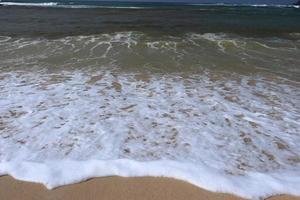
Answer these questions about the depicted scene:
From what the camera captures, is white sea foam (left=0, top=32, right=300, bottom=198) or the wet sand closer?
the wet sand

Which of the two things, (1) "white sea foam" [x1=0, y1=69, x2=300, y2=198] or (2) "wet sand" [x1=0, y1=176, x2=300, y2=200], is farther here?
(1) "white sea foam" [x1=0, y1=69, x2=300, y2=198]

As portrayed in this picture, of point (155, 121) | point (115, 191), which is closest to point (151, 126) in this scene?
point (155, 121)

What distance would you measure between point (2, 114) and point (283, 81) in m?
5.48

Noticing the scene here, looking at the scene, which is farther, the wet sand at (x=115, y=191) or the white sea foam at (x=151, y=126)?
the white sea foam at (x=151, y=126)

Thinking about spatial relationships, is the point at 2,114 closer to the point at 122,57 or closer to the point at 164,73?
the point at 164,73

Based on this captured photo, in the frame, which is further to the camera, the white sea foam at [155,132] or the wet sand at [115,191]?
the white sea foam at [155,132]

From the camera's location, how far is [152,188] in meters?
3.26

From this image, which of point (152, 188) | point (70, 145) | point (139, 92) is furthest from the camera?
point (139, 92)

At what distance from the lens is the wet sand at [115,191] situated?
314 cm

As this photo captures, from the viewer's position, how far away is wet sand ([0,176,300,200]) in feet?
10.3

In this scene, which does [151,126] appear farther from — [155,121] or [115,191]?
[115,191]

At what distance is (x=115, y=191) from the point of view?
3.22m

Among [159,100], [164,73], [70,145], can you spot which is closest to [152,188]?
[70,145]

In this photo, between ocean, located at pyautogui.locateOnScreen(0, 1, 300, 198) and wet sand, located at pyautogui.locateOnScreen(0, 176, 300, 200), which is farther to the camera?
ocean, located at pyautogui.locateOnScreen(0, 1, 300, 198)
